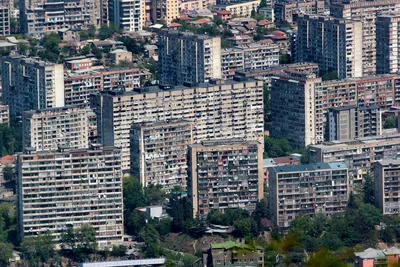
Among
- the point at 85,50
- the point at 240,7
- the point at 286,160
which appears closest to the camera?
the point at 286,160

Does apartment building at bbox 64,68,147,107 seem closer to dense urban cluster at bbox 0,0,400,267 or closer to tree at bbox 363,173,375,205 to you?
dense urban cluster at bbox 0,0,400,267

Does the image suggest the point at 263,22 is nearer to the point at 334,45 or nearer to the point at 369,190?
the point at 334,45

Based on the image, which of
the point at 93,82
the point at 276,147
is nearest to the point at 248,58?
the point at 93,82

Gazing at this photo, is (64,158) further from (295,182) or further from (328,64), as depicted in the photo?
(328,64)

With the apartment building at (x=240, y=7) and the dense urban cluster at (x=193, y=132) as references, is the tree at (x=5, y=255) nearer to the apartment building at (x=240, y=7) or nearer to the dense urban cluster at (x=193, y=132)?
the dense urban cluster at (x=193, y=132)

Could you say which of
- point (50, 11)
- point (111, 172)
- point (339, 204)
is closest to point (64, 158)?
point (111, 172)

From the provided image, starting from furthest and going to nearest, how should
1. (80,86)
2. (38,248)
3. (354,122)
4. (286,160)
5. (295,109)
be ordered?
1. (80,86)
2. (295,109)
3. (354,122)
4. (286,160)
5. (38,248)
